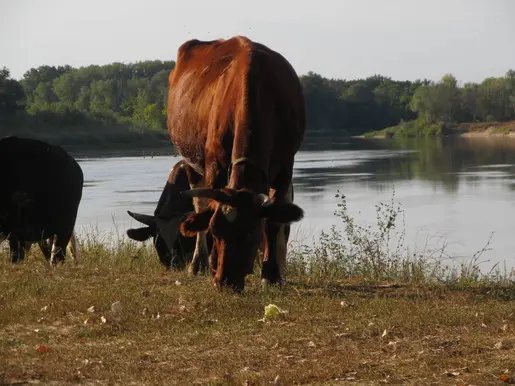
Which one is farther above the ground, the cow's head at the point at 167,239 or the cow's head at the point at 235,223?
the cow's head at the point at 235,223

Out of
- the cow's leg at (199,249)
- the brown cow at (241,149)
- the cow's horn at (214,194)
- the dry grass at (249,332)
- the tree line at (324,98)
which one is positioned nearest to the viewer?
the dry grass at (249,332)

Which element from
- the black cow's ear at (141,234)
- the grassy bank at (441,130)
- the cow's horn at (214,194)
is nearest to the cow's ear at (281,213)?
the cow's horn at (214,194)

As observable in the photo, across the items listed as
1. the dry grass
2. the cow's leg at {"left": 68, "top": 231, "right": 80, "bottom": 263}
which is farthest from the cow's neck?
the cow's leg at {"left": 68, "top": 231, "right": 80, "bottom": 263}

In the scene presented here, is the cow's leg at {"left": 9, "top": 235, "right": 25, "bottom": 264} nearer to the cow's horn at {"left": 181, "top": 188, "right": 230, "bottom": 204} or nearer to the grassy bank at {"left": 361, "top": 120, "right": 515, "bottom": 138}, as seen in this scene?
the cow's horn at {"left": 181, "top": 188, "right": 230, "bottom": 204}

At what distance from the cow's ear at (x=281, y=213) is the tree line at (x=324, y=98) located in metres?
61.3

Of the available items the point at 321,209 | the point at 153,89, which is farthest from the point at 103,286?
the point at 153,89

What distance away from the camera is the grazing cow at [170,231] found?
1264cm

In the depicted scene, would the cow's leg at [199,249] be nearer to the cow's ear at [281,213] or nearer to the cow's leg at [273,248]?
the cow's leg at [273,248]

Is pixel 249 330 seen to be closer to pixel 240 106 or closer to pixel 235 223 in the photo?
pixel 235 223

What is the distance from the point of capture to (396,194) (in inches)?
1164

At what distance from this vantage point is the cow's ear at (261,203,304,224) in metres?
8.72

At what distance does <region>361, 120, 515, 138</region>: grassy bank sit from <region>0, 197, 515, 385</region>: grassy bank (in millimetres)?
81549

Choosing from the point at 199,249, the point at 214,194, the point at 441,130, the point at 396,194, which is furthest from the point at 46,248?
the point at 441,130

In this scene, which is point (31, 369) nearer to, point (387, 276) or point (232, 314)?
point (232, 314)
